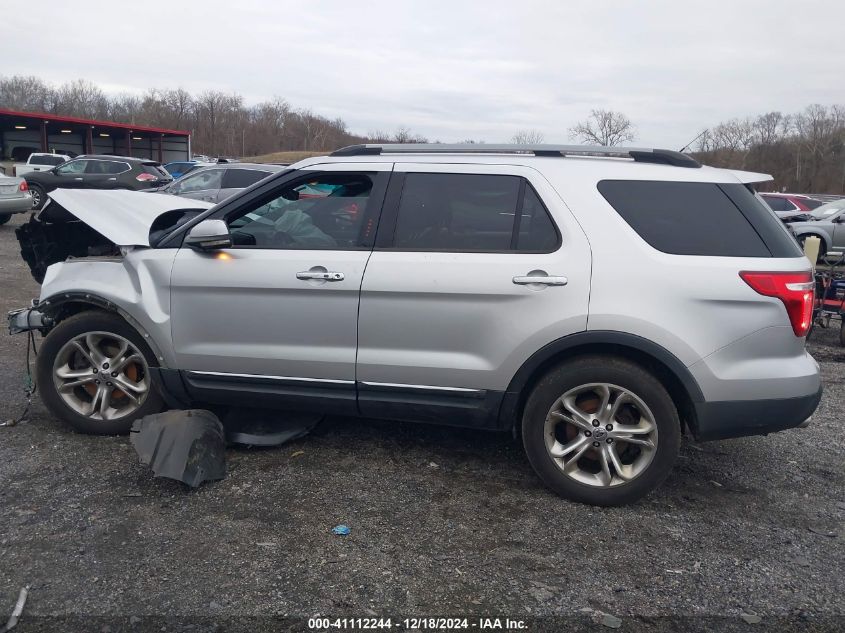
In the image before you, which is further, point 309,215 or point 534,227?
point 309,215

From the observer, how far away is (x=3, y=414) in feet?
15.9

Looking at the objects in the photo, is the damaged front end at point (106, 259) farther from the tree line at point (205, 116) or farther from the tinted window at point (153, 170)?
the tree line at point (205, 116)

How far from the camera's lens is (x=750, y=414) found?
3.57 meters

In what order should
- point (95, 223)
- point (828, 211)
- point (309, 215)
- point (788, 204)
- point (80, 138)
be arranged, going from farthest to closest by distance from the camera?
1. point (80, 138)
2. point (788, 204)
3. point (828, 211)
4. point (95, 223)
5. point (309, 215)

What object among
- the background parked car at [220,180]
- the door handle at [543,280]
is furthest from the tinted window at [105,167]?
the door handle at [543,280]

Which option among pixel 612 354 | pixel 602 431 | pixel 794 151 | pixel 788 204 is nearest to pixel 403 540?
pixel 602 431

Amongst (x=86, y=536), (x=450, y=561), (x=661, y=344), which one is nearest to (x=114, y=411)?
(x=86, y=536)

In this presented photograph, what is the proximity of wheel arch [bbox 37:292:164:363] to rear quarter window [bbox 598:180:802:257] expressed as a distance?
283 centimetres

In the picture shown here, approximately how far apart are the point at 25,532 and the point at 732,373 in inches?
140

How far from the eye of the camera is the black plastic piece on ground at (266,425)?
4344 millimetres

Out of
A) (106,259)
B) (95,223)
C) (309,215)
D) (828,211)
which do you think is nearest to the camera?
(309,215)

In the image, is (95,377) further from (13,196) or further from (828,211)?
(828,211)

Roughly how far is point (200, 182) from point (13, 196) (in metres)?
4.94

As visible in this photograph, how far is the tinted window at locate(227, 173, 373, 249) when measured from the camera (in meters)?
4.07
